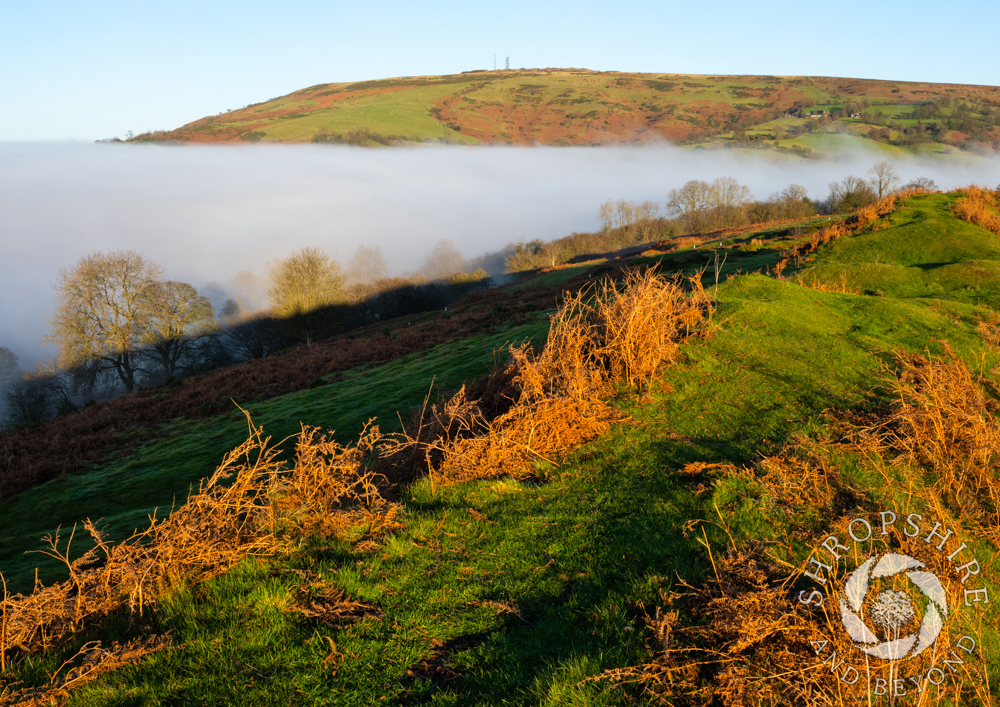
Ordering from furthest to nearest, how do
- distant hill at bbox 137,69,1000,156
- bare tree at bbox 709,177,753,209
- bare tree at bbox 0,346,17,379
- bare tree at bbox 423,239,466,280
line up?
distant hill at bbox 137,69,1000,156 → bare tree at bbox 423,239,466,280 → bare tree at bbox 709,177,753,209 → bare tree at bbox 0,346,17,379

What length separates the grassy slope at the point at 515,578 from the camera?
4.00 metres

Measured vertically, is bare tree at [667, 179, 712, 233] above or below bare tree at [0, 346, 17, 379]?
above

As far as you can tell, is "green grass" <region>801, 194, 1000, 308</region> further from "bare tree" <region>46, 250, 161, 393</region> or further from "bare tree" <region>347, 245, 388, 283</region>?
"bare tree" <region>347, 245, 388, 283</region>

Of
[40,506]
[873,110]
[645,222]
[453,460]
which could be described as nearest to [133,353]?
[40,506]

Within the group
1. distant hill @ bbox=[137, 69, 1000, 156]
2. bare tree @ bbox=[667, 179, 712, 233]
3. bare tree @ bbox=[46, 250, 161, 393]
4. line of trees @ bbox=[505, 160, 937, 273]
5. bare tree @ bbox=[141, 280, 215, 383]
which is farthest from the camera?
distant hill @ bbox=[137, 69, 1000, 156]

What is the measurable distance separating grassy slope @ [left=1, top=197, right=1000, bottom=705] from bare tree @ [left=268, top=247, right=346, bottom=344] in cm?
4530

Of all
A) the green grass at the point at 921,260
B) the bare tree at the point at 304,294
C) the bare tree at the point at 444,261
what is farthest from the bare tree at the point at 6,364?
the green grass at the point at 921,260

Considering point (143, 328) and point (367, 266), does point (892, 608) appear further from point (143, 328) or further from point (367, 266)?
point (367, 266)

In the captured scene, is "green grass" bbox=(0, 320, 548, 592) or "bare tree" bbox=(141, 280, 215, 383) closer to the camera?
"green grass" bbox=(0, 320, 548, 592)

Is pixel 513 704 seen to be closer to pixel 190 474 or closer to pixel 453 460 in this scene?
pixel 453 460

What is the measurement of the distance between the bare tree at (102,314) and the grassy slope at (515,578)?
4539 centimetres

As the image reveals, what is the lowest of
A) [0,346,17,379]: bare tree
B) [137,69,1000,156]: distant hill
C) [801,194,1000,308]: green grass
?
[0,346,17,379]: bare tree

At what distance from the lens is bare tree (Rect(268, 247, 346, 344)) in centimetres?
4978

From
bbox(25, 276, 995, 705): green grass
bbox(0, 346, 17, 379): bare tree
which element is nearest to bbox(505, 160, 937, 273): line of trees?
bbox(0, 346, 17, 379): bare tree
